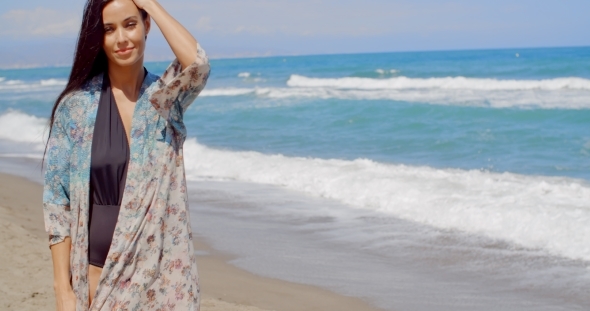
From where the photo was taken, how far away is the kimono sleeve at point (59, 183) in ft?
6.91

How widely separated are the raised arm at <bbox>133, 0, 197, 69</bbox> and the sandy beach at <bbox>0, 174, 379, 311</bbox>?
10.1 feet

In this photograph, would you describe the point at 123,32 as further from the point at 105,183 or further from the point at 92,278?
the point at 92,278

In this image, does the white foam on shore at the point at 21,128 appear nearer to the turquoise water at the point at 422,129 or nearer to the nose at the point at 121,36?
the turquoise water at the point at 422,129

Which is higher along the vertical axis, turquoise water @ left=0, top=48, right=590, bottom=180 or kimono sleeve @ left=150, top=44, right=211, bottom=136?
kimono sleeve @ left=150, top=44, right=211, bottom=136

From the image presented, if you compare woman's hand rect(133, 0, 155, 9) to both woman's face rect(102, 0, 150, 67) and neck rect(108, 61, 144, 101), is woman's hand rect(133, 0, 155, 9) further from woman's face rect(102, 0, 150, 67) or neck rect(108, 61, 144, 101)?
neck rect(108, 61, 144, 101)

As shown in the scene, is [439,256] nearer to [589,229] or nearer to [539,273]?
[539,273]

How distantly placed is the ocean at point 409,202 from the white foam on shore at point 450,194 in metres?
0.02

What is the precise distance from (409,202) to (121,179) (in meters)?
6.56

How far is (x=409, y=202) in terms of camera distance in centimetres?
838

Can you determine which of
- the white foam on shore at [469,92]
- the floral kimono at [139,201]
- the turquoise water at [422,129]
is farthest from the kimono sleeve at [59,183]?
the white foam on shore at [469,92]

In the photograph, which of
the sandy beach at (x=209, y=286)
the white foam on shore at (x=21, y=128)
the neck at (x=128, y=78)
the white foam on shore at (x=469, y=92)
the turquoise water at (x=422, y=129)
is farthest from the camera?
the white foam on shore at (x=469, y=92)

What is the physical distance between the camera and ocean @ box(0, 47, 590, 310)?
5.78 metres

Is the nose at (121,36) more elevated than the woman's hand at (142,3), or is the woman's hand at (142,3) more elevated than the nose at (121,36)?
the woman's hand at (142,3)

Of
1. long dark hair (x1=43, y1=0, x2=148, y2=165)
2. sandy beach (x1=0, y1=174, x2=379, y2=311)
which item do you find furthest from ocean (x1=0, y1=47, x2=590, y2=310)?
long dark hair (x1=43, y1=0, x2=148, y2=165)
